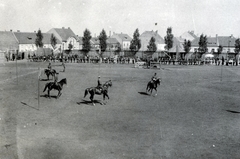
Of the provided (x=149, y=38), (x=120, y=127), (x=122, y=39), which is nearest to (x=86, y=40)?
(x=122, y=39)

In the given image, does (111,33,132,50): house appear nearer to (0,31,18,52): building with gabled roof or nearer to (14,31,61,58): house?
(14,31,61,58): house

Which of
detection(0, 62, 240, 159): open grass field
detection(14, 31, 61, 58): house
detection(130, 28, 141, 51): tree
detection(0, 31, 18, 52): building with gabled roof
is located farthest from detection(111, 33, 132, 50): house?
detection(0, 62, 240, 159): open grass field

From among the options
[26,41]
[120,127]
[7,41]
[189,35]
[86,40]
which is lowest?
[120,127]

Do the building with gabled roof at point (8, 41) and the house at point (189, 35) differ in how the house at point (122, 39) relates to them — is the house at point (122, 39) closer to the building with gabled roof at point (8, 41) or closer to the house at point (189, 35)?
the house at point (189, 35)

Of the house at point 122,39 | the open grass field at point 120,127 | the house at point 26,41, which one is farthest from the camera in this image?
the house at point 122,39

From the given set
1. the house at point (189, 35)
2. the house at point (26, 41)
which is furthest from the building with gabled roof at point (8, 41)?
the house at point (189, 35)

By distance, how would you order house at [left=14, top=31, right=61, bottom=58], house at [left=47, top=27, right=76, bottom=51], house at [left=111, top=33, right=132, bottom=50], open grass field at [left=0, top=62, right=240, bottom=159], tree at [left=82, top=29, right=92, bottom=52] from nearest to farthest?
open grass field at [left=0, top=62, right=240, bottom=159], tree at [left=82, top=29, right=92, bottom=52], house at [left=14, top=31, right=61, bottom=58], house at [left=47, top=27, right=76, bottom=51], house at [left=111, top=33, right=132, bottom=50]

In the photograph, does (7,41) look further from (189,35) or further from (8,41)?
(189,35)

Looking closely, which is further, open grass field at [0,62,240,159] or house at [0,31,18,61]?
house at [0,31,18,61]

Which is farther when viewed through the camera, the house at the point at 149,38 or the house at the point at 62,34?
the house at the point at 149,38

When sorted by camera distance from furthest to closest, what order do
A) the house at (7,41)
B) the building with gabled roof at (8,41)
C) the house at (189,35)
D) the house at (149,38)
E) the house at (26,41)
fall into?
the house at (189,35) → the house at (149,38) → the house at (26,41) → the building with gabled roof at (8,41) → the house at (7,41)

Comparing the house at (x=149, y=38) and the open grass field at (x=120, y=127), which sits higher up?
the house at (x=149, y=38)

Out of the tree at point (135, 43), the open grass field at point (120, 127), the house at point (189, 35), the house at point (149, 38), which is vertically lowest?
the open grass field at point (120, 127)
